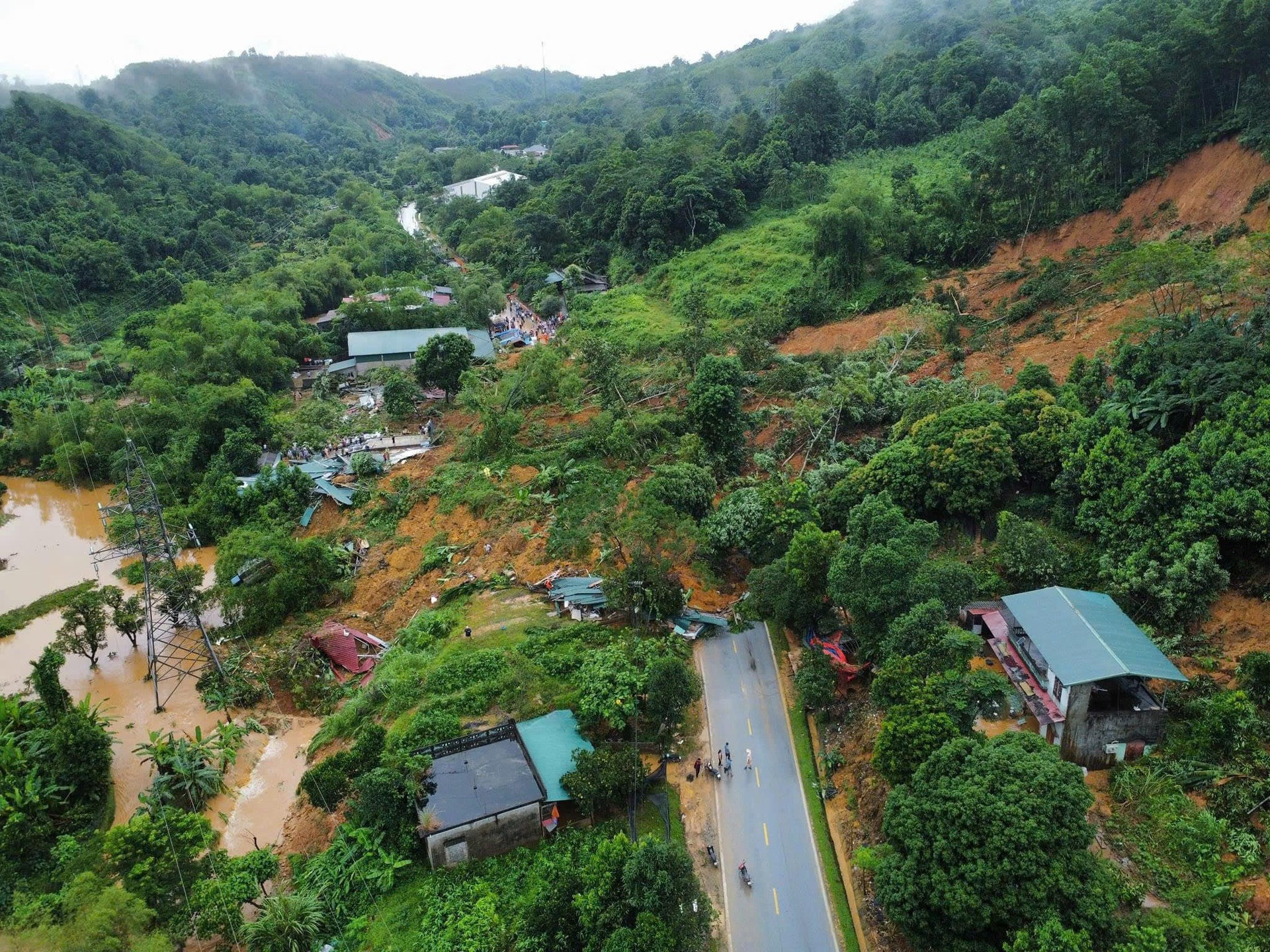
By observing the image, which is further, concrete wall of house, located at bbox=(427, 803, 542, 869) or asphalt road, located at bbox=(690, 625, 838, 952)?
concrete wall of house, located at bbox=(427, 803, 542, 869)

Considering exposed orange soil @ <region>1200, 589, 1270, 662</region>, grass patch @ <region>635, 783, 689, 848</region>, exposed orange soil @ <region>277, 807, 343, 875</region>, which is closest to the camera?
grass patch @ <region>635, 783, 689, 848</region>

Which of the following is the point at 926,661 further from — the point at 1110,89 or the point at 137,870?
the point at 1110,89

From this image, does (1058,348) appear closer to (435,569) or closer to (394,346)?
(435,569)

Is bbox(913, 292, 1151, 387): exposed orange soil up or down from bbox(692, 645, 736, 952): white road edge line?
up

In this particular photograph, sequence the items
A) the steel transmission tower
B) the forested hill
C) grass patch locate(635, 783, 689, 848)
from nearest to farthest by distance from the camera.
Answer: grass patch locate(635, 783, 689, 848)
the steel transmission tower
the forested hill

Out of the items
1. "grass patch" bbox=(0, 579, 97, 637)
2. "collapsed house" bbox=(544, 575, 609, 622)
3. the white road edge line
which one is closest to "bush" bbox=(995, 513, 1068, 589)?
the white road edge line

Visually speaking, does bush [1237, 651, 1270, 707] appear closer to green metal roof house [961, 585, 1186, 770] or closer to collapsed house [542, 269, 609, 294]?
green metal roof house [961, 585, 1186, 770]
